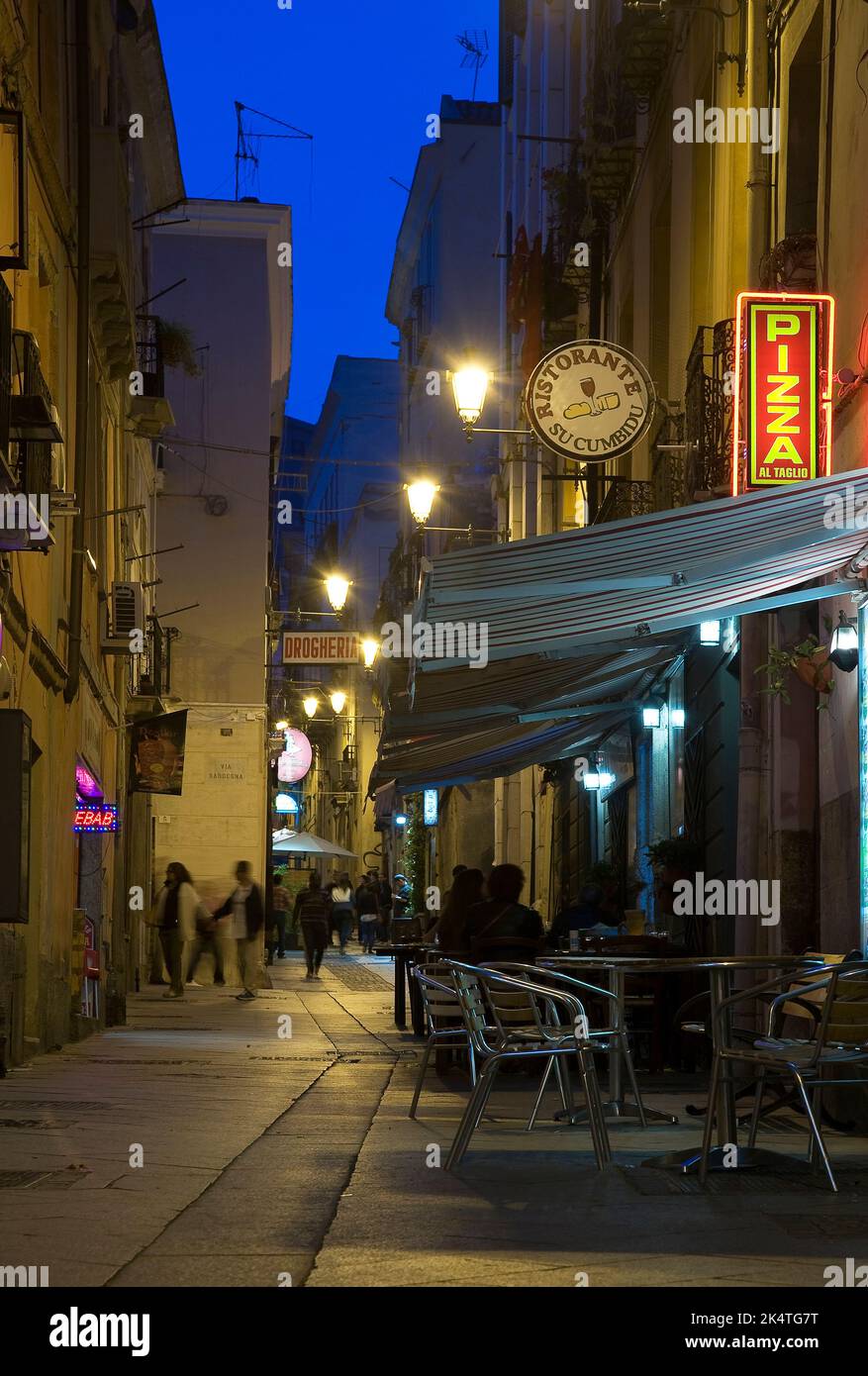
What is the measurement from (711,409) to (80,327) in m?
6.65

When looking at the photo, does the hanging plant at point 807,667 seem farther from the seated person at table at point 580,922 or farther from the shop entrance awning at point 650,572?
the seated person at table at point 580,922

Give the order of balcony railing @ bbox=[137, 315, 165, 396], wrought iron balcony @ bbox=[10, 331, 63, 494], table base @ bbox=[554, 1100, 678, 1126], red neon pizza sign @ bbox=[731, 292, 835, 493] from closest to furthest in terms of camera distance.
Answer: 1. table base @ bbox=[554, 1100, 678, 1126]
2. red neon pizza sign @ bbox=[731, 292, 835, 493]
3. wrought iron balcony @ bbox=[10, 331, 63, 494]
4. balcony railing @ bbox=[137, 315, 165, 396]

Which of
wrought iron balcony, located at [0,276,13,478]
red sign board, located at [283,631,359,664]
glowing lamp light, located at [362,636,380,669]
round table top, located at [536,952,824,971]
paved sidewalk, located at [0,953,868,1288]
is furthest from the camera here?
glowing lamp light, located at [362,636,380,669]

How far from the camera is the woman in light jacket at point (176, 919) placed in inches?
973

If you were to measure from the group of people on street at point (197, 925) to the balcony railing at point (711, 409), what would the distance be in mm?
11454

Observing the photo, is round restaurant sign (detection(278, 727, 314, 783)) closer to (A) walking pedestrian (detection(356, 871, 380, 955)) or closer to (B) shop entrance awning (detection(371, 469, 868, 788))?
(A) walking pedestrian (detection(356, 871, 380, 955))

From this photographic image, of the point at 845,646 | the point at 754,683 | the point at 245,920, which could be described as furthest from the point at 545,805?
the point at 845,646

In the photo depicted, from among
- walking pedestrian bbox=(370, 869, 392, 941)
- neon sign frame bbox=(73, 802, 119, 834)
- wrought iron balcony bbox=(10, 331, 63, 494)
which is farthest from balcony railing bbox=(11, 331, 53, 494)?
walking pedestrian bbox=(370, 869, 392, 941)

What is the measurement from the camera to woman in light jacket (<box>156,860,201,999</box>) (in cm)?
2470

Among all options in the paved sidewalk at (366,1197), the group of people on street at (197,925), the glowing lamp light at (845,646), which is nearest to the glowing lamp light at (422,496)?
the group of people on street at (197,925)

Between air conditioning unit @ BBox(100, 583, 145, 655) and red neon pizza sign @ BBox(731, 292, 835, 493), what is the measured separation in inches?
448

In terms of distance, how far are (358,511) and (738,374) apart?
6184 cm

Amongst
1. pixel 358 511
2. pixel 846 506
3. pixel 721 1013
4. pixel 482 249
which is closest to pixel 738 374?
pixel 846 506
